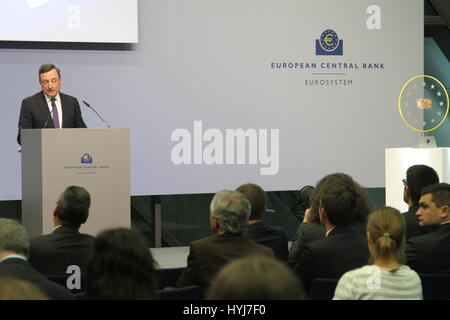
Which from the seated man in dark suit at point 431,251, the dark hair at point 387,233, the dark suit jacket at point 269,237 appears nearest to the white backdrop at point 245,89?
the dark suit jacket at point 269,237

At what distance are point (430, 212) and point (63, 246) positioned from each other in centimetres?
206

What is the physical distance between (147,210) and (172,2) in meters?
2.32

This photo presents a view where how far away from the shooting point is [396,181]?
6.76m

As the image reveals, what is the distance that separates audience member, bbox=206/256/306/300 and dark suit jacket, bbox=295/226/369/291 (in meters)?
2.15

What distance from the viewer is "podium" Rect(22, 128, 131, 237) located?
487cm

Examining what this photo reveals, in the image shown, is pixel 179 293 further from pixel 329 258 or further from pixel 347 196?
pixel 347 196

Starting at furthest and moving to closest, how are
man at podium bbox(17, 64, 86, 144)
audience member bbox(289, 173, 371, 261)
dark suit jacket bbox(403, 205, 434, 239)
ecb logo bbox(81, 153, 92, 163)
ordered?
man at podium bbox(17, 64, 86, 144), ecb logo bbox(81, 153, 92, 163), dark suit jacket bbox(403, 205, 434, 239), audience member bbox(289, 173, 371, 261)

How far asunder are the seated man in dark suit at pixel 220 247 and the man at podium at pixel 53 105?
2606 mm

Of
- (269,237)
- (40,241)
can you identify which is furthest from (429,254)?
(40,241)

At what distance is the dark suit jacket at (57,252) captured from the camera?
397cm

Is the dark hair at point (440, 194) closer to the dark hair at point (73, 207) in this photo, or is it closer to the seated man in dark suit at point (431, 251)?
the seated man in dark suit at point (431, 251)

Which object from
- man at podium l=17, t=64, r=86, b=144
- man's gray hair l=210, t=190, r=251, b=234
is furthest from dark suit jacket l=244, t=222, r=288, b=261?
man at podium l=17, t=64, r=86, b=144

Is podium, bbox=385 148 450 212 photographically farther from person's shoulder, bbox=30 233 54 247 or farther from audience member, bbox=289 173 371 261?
person's shoulder, bbox=30 233 54 247
